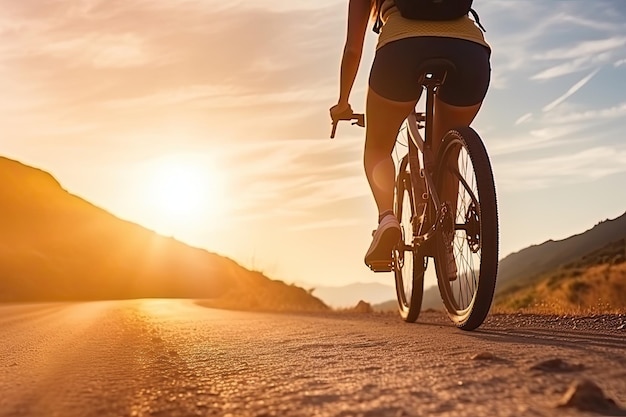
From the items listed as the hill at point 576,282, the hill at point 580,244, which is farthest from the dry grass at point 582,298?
the hill at point 580,244

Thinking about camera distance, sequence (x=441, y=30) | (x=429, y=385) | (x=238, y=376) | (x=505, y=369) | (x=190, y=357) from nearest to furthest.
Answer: (x=429, y=385) → (x=505, y=369) → (x=238, y=376) → (x=190, y=357) → (x=441, y=30)

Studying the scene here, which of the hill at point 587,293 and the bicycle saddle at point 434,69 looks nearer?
the bicycle saddle at point 434,69

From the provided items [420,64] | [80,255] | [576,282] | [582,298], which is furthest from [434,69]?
[80,255]

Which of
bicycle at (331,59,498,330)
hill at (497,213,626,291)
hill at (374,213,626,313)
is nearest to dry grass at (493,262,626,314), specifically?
hill at (374,213,626,313)

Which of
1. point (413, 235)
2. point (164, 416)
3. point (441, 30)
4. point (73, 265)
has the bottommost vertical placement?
point (164, 416)

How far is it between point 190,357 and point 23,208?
89.3 metres

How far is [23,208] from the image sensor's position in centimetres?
8556

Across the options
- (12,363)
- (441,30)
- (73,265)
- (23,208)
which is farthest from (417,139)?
(23,208)

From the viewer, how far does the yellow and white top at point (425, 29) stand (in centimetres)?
395

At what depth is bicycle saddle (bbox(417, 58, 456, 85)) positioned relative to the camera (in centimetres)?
395

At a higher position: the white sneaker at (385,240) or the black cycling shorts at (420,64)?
the black cycling shorts at (420,64)

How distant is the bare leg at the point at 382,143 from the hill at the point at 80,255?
195 feet

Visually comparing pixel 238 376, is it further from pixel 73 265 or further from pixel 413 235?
pixel 73 265

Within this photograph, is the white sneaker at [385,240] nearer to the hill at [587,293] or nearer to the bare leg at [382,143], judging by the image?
the bare leg at [382,143]
